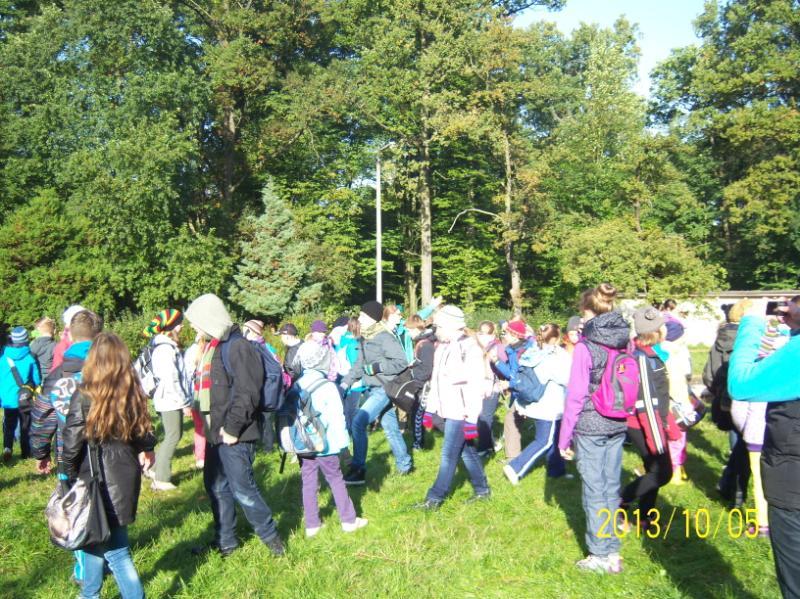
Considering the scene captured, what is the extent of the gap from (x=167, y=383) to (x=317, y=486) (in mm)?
2580

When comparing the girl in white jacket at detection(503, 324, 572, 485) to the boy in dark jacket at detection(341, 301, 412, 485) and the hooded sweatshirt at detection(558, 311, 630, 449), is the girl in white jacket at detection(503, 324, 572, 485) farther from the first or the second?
the hooded sweatshirt at detection(558, 311, 630, 449)

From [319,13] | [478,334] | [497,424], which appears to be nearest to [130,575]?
[478,334]

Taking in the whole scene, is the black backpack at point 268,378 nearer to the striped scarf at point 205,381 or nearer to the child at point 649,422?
the striped scarf at point 205,381

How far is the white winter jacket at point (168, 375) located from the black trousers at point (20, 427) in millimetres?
2379

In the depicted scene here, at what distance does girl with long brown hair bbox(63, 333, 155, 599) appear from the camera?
391 cm

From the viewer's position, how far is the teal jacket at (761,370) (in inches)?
127

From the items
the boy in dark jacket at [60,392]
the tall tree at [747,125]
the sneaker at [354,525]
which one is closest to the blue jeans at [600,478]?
the sneaker at [354,525]

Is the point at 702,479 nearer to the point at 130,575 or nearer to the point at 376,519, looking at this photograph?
the point at 376,519

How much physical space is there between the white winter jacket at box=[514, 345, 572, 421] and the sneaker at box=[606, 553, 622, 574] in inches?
94.9

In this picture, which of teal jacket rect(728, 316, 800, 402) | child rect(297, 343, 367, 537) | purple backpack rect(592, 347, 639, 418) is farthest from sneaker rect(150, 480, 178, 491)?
teal jacket rect(728, 316, 800, 402)

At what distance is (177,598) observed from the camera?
481cm

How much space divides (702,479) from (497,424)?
400cm

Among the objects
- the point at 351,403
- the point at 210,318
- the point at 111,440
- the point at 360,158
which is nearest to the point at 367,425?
the point at 351,403
